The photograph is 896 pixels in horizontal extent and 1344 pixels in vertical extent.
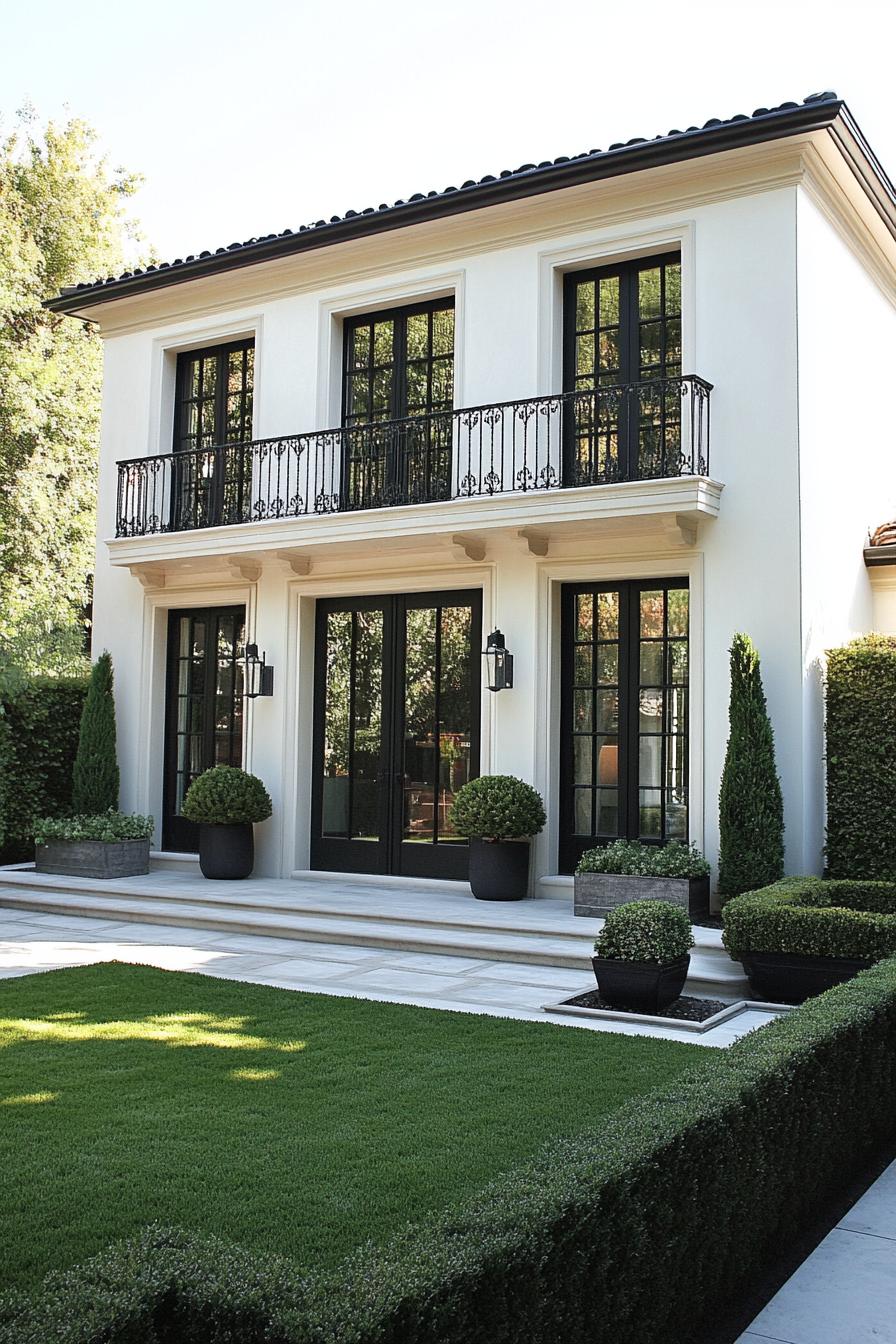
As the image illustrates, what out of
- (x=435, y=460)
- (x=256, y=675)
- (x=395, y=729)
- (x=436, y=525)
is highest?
(x=435, y=460)

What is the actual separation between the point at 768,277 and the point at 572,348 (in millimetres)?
2159

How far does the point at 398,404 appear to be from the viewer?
1302cm

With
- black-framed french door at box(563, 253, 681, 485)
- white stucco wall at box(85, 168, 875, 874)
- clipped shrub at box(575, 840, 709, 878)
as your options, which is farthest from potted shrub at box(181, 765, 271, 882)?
black-framed french door at box(563, 253, 681, 485)

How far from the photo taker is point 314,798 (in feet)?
43.6

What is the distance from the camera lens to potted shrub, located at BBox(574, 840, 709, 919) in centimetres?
986

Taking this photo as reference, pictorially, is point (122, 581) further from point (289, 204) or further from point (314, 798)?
point (289, 204)

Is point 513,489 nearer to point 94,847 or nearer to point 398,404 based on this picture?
point 398,404

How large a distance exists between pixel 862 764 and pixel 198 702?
794 cm

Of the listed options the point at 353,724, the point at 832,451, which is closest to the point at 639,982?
the point at 832,451

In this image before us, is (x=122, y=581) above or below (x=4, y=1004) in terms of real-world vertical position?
above

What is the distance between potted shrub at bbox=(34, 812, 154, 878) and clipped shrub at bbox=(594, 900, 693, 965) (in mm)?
7318

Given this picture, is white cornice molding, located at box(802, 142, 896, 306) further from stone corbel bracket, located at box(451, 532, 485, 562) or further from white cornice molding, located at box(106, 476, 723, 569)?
stone corbel bracket, located at box(451, 532, 485, 562)

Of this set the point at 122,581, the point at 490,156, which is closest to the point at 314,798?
the point at 122,581

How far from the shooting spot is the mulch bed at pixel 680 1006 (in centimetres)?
716
